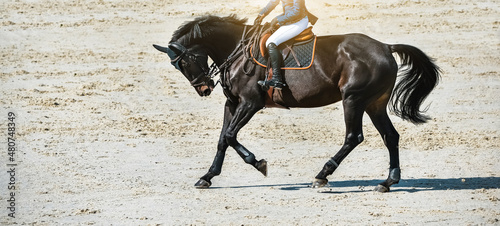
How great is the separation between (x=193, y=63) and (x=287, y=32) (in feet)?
4.15

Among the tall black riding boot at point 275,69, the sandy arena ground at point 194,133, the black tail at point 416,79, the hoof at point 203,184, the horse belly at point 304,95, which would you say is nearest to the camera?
the sandy arena ground at point 194,133

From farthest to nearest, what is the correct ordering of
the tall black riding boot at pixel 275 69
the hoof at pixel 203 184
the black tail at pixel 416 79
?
1. the black tail at pixel 416 79
2. the hoof at pixel 203 184
3. the tall black riding boot at pixel 275 69

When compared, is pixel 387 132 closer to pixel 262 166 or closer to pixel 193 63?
pixel 262 166

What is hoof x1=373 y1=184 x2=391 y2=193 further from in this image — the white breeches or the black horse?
the white breeches

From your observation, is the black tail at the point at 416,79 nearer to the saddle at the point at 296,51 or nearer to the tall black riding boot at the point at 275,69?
the saddle at the point at 296,51

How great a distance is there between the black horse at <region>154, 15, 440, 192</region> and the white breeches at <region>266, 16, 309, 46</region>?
30cm

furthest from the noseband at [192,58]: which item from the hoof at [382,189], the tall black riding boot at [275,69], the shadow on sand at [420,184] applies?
the hoof at [382,189]

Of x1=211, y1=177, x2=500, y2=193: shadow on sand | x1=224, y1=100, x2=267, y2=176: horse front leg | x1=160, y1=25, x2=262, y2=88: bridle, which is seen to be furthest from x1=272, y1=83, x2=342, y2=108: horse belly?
x1=211, y1=177, x2=500, y2=193: shadow on sand

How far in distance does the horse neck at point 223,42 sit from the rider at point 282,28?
0.42 meters

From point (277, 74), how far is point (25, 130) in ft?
17.1

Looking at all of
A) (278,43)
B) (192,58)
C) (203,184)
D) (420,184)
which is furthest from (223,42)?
(420,184)

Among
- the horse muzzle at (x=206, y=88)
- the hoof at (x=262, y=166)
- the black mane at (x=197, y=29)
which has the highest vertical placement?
the black mane at (x=197, y=29)

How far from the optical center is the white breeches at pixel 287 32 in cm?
1050

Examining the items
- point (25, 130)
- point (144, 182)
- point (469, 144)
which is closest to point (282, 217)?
point (144, 182)
